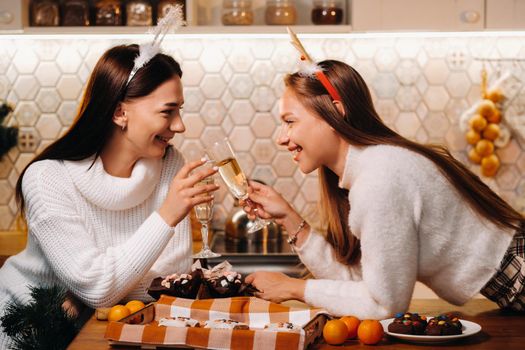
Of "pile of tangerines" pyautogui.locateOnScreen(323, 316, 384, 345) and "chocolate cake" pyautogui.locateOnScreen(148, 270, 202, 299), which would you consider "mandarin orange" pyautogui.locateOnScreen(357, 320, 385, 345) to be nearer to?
"pile of tangerines" pyautogui.locateOnScreen(323, 316, 384, 345)

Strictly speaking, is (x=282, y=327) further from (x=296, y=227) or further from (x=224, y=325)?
(x=296, y=227)

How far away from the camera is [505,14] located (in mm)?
3275

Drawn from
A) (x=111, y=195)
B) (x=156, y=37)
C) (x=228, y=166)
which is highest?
(x=156, y=37)

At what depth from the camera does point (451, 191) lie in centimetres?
196

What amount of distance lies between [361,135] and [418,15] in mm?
1394

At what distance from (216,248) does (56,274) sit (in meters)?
1.28

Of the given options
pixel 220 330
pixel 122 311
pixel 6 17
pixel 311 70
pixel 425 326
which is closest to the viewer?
pixel 220 330

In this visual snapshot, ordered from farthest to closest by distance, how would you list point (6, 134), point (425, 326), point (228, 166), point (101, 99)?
point (6, 134) → point (101, 99) → point (228, 166) → point (425, 326)

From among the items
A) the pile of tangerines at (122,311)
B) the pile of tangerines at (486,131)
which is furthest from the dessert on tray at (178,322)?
the pile of tangerines at (486,131)

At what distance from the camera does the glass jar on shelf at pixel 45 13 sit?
131 inches

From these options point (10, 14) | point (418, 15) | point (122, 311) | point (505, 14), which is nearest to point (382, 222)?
point (122, 311)

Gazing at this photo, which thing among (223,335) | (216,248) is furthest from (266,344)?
(216,248)

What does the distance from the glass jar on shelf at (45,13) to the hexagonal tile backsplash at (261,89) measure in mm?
281

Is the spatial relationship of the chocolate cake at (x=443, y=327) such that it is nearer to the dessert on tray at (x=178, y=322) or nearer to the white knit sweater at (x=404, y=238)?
the white knit sweater at (x=404, y=238)
